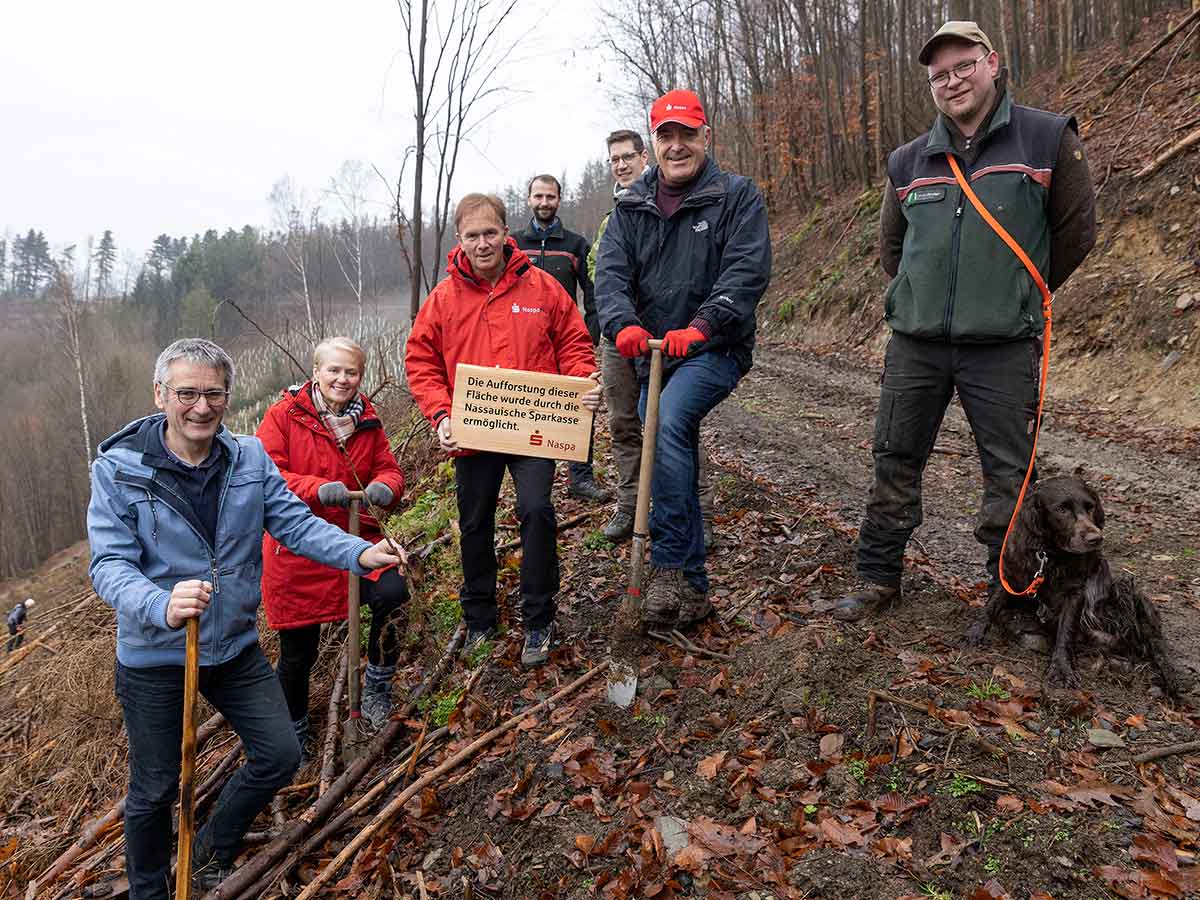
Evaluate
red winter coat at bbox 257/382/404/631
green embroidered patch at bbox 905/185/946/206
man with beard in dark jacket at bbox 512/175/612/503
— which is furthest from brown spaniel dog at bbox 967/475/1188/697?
man with beard in dark jacket at bbox 512/175/612/503

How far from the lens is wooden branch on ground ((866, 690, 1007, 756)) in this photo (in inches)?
116

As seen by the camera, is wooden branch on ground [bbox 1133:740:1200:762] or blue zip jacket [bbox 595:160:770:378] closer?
wooden branch on ground [bbox 1133:740:1200:762]

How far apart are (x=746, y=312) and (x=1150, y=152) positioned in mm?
10666

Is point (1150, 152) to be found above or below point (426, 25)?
below

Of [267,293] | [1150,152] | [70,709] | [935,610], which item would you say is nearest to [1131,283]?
[1150,152]

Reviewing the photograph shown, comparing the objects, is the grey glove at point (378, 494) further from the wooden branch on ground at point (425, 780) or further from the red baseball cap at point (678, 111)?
the red baseball cap at point (678, 111)

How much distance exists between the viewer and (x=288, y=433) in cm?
439

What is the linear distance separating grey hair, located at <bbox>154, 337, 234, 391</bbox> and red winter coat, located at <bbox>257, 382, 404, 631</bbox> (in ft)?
3.28

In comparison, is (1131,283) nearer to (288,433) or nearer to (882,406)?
(882,406)

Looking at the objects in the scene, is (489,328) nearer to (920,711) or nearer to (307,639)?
(307,639)

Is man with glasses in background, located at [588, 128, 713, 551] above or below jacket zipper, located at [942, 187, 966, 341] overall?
below

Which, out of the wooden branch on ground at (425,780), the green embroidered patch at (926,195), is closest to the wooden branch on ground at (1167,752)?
the wooden branch on ground at (425,780)

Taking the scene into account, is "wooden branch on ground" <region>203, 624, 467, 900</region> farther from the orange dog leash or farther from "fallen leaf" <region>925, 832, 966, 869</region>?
the orange dog leash

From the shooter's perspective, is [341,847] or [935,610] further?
[935,610]
